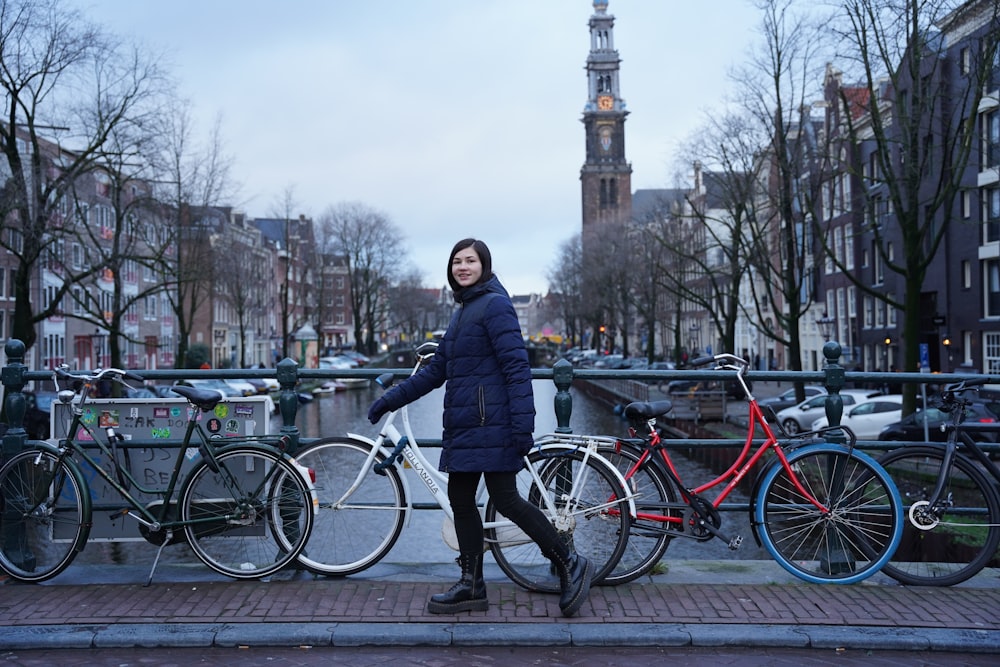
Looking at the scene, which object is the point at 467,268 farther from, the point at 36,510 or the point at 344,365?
the point at 344,365

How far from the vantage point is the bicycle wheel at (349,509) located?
235 inches

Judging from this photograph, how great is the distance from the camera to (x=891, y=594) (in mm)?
5742

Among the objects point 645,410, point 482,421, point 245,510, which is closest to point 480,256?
point 482,421

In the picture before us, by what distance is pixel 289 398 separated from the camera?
20.8ft

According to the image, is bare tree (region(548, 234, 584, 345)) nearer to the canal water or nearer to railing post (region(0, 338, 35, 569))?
the canal water

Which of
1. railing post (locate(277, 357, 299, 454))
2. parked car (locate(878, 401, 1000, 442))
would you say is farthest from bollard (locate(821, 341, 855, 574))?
parked car (locate(878, 401, 1000, 442))

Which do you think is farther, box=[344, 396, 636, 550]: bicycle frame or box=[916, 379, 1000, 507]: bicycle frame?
box=[916, 379, 1000, 507]: bicycle frame

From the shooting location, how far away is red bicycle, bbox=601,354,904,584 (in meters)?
5.86

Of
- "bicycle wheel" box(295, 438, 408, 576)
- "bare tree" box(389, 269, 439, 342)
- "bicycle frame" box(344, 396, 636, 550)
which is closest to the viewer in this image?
"bicycle frame" box(344, 396, 636, 550)

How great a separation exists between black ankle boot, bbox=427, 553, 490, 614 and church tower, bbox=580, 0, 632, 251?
12548cm

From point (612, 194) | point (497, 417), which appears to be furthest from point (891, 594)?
point (612, 194)

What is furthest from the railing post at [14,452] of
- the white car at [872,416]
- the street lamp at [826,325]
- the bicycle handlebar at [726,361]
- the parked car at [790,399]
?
the street lamp at [826,325]

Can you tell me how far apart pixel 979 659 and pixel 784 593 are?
1.12 meters

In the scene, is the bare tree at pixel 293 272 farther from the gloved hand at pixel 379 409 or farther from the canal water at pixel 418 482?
the gloved hand at pixel 379 409
